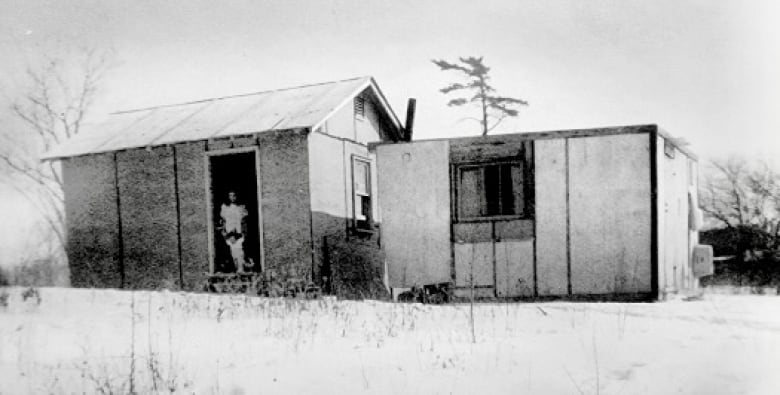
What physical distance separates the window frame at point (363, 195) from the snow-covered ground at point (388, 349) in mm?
3915

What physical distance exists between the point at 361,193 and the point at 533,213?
13.9 ft

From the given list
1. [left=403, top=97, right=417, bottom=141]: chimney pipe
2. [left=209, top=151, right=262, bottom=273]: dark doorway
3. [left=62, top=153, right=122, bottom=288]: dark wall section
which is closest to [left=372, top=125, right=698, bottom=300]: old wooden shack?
[left=403, top=97, right=417, bottom=141]: chimney pipe

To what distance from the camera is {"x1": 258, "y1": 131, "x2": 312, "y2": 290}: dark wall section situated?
35.4ft

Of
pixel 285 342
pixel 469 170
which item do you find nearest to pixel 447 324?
pixel 285 342

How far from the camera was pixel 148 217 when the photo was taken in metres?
12.0

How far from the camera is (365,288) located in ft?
39.5

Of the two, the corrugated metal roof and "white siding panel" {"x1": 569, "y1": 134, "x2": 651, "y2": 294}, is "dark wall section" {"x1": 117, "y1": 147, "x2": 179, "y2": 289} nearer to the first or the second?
the corrugated metal roof

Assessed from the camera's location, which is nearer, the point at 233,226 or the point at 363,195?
the point at 233,226

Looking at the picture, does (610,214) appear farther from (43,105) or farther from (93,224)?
(93,224)

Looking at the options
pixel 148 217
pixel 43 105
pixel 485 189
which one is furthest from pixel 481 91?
pixel 148 217

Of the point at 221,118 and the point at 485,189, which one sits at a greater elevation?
the point at 221,118

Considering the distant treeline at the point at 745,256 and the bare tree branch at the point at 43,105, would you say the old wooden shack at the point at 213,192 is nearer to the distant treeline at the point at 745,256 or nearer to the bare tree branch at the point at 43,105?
the bare tree branch at the point at 43,105

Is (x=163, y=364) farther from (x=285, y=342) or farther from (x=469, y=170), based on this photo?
(x=469, y=170)

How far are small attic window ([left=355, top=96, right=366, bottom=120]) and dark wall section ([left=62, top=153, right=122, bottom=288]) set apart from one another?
530 centimetres
